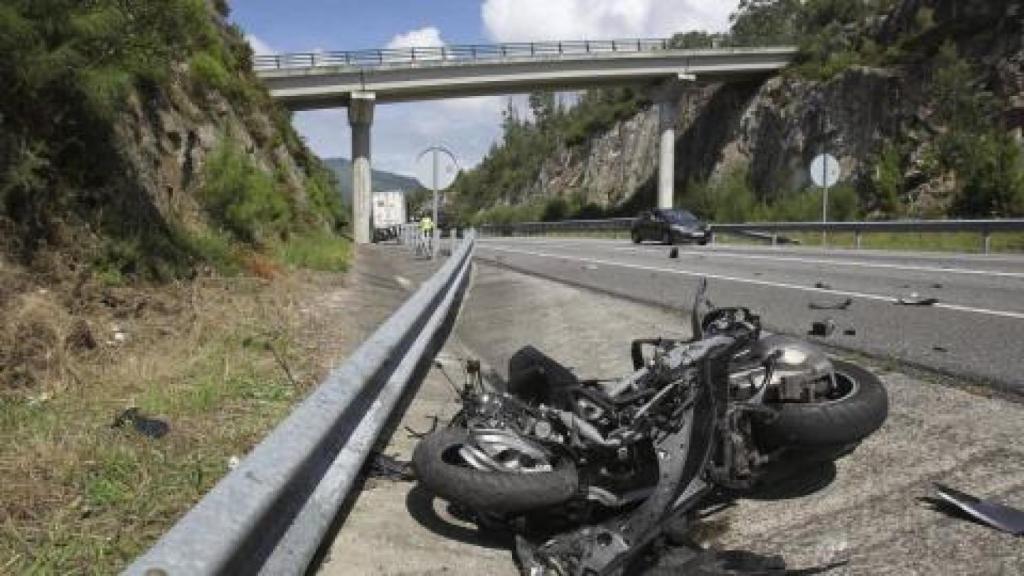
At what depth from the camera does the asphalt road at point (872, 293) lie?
7.21 m

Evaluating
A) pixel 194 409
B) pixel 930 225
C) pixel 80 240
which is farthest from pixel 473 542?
pixel 930 225

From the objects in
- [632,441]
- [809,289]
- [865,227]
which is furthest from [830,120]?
[632,441]

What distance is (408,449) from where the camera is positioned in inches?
219

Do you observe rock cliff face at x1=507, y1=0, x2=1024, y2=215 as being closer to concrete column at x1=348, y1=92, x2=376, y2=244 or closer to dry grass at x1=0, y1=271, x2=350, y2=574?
concrete column at x1=348, y1=92, x2=376, y2=244

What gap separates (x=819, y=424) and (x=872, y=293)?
7.71 m

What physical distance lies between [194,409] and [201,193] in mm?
8558

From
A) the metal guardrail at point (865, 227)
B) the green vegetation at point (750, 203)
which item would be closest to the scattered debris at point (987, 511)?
the metal guardrail at point (865, 227)

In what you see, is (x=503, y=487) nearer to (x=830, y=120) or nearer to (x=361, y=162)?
(x=830, y=120)

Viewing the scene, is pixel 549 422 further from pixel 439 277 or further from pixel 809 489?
pixel 439 277

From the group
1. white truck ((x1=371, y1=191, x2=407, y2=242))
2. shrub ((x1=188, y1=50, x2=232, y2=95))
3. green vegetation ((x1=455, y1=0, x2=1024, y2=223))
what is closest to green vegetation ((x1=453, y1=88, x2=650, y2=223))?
green vegetation ((x1=455, y1=0, x2=1024, y2=223))

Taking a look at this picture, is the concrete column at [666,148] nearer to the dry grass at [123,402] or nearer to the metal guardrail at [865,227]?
the metal guardrail at [865,227]

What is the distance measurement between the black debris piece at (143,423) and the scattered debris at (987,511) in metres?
3.64

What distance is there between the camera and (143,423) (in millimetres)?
5219

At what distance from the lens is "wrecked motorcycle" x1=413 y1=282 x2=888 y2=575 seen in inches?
148
